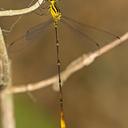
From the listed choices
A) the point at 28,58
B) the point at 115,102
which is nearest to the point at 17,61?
the point at 28,58

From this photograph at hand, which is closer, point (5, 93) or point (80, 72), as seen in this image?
point (5, 93)

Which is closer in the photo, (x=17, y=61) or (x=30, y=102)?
(x=30, y=102)

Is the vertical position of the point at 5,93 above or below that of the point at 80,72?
below

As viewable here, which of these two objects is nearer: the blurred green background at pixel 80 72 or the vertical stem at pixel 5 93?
the vertical stem at pixel 5 93

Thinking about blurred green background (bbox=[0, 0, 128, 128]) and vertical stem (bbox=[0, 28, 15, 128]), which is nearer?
vertical stem (bbox=[0, 28, 15, 128])

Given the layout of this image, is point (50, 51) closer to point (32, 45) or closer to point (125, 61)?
point (32, 45)

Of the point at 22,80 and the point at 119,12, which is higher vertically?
the point at 119,12

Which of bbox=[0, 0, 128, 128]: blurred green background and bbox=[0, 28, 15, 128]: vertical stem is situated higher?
bbox=[0, 0, 128, 128]: blurred green background

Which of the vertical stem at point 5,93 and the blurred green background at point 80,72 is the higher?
the blurred green background at point 80,72
